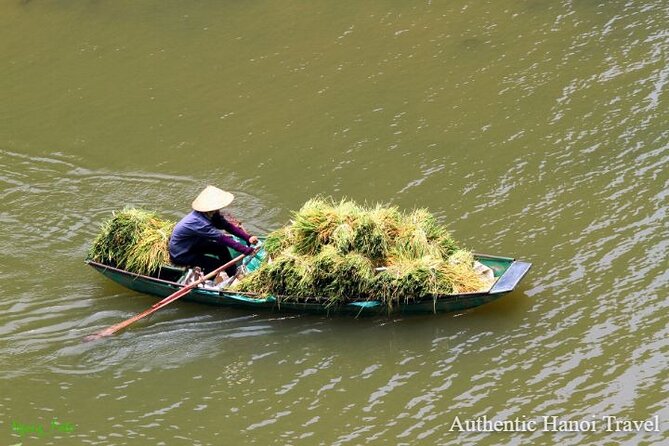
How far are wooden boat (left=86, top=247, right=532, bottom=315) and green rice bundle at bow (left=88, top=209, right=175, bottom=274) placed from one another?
139 millimetres

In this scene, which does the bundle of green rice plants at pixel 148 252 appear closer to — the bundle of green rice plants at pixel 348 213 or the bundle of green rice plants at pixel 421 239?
the bundle of green rice plants at pixel 348 213

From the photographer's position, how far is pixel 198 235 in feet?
43.9

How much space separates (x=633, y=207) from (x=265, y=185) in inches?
227

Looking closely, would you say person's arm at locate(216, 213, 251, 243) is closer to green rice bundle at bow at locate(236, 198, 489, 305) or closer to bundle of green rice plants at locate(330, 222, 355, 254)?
green rice bundle at bow at locate(236, 198, 489, 305)

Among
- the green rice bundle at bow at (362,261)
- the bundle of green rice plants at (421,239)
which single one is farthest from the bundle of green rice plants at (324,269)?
the bundle of green rice plants at (421,239)

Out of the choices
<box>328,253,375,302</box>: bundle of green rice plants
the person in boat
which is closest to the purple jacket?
the person in boat

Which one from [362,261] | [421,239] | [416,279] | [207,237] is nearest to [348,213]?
[362,261]

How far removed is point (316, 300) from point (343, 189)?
3325mm

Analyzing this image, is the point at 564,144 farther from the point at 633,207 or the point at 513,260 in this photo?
the point at 513,260

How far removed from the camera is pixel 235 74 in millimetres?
19422

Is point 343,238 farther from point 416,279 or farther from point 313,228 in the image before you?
point 416,279

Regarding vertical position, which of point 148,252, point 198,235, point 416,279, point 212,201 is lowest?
point 416,279

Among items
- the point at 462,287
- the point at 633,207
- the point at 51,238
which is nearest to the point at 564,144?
the point at 633,207

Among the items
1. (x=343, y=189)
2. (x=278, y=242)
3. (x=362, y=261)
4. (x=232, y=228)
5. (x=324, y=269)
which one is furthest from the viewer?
(x=343, y=189)
